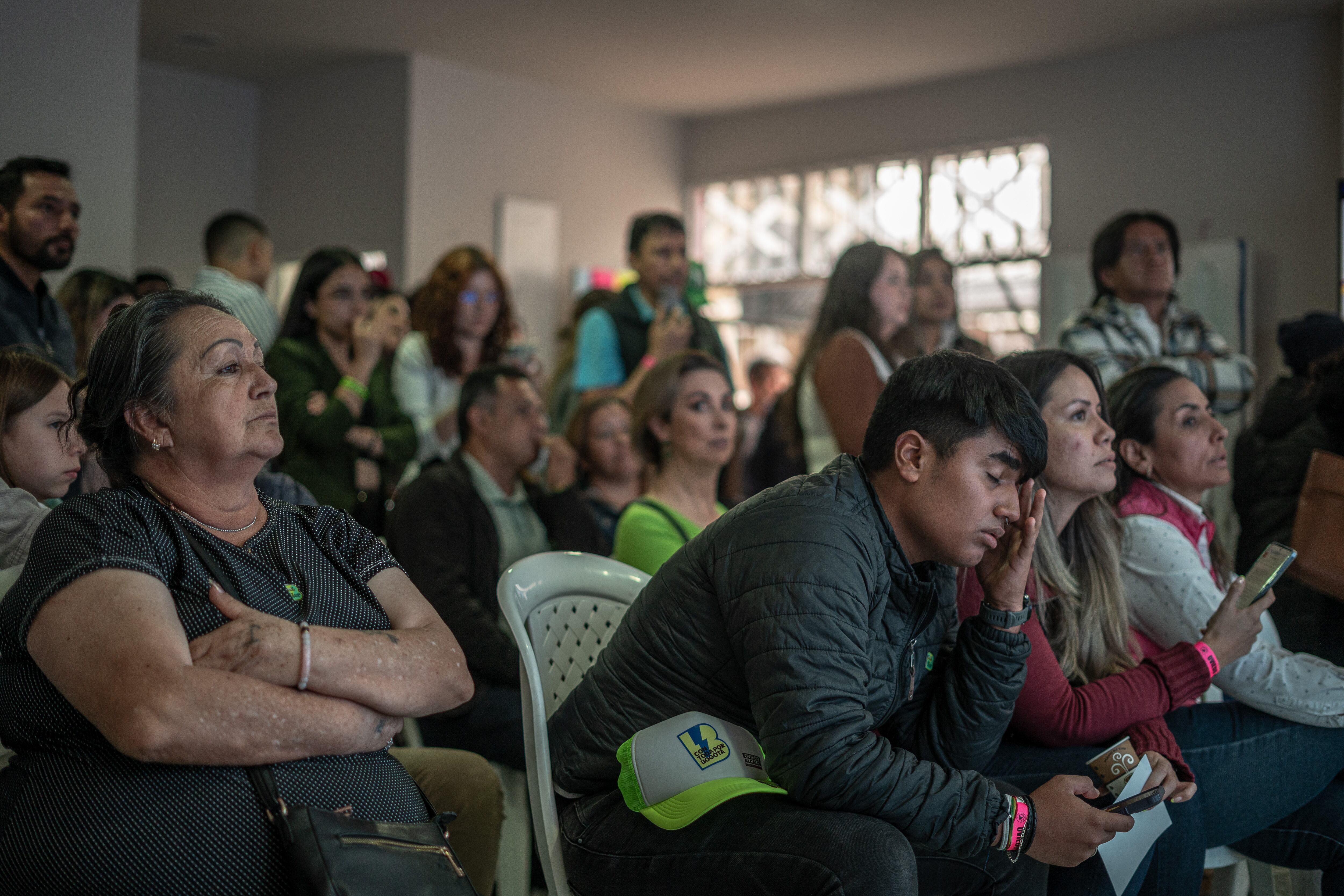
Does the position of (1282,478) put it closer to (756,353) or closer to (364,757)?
(364,757)

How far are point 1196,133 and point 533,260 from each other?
13.9ft

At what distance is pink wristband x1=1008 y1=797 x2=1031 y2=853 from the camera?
1.56 meters

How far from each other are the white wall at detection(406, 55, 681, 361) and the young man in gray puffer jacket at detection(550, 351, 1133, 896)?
6.24 meters

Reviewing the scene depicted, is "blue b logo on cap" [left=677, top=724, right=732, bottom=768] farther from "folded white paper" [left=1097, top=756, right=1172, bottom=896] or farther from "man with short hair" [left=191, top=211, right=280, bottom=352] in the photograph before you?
"man with short hair" [left=191, top=211, right=280, bottom=352]

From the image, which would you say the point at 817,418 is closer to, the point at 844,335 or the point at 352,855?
the point at 844,335

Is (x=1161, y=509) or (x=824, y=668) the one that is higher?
(x=1161, y=509)

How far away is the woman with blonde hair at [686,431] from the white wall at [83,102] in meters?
2.91

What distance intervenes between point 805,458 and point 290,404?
1.51m

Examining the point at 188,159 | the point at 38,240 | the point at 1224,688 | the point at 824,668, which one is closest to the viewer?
the point at 824,668

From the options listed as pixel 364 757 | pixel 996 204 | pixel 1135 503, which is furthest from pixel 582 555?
pixel 996 204

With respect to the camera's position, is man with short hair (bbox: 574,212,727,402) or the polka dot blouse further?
man with short hair (bbox: 574,212,727,402)

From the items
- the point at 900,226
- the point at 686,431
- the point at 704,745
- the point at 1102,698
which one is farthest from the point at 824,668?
the point at 900,226

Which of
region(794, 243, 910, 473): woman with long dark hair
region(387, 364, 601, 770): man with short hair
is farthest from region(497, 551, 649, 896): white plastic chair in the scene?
region(794, 243, 910, 473): woman with long dark hair

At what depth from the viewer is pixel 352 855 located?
133 centimetres
